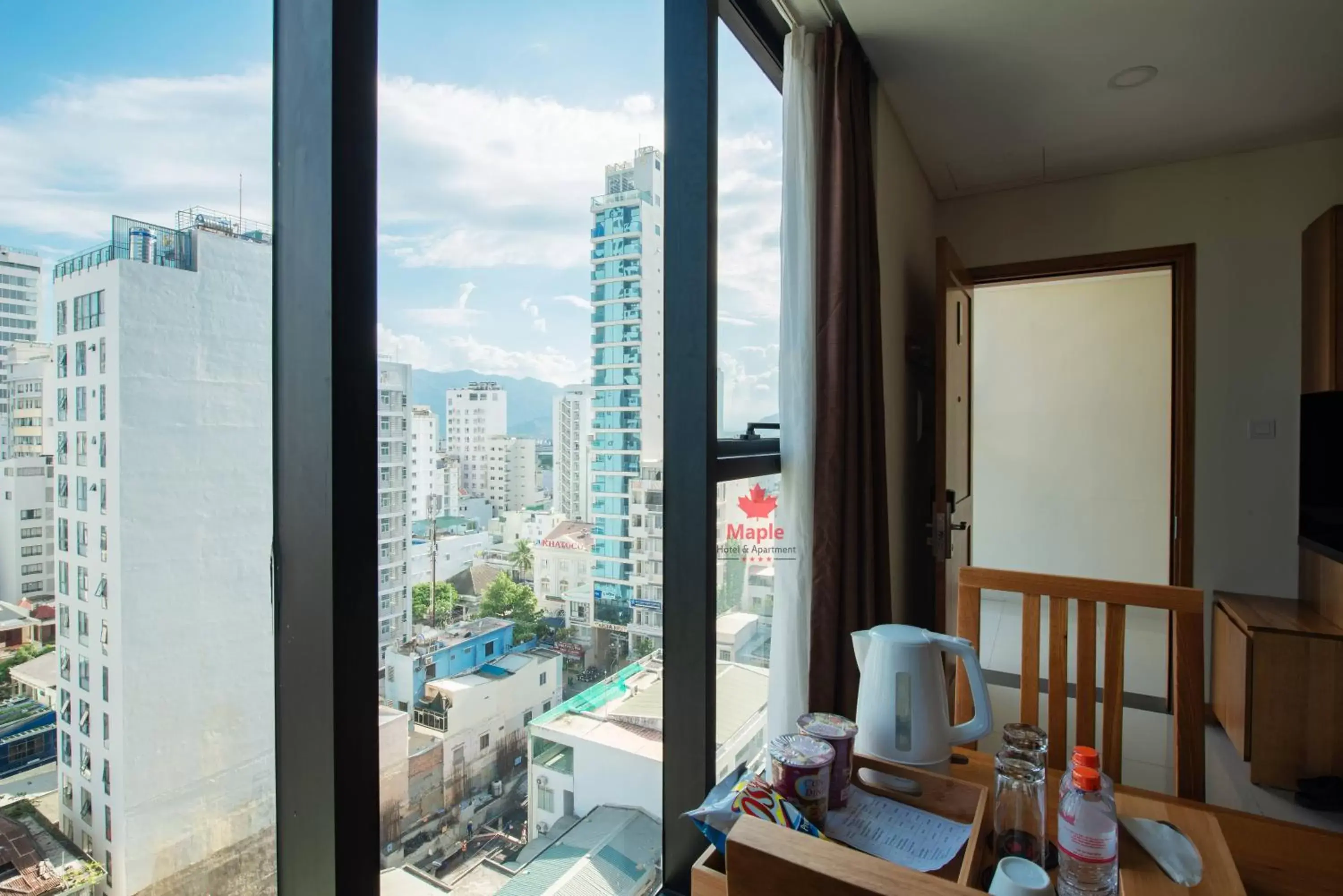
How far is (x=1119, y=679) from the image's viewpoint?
54.1 inches

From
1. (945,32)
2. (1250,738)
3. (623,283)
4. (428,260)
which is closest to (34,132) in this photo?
(428,260)

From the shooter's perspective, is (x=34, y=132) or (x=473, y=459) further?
(x=473, y=459)

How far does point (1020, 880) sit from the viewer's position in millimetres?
741

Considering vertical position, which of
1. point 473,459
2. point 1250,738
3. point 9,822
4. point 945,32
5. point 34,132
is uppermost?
point 945,32

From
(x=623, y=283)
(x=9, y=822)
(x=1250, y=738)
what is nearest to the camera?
(x=9, y=822)

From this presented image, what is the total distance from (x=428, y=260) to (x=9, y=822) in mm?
756

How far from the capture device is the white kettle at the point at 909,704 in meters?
1.11

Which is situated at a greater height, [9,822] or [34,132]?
[34,132]

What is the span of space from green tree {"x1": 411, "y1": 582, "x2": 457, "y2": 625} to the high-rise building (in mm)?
444

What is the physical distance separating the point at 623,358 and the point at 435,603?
2.41 feet

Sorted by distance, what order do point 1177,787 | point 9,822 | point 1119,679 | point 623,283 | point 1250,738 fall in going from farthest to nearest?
point 1250,738 < point 623,283 < point 1119,679 < point 1177,787 < point 9,822

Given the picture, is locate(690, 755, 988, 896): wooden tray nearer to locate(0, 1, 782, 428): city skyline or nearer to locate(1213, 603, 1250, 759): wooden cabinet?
locate(0, 1, 782, 428): city skyline

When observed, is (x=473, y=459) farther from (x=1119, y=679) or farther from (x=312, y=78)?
(x=1119, y=679)

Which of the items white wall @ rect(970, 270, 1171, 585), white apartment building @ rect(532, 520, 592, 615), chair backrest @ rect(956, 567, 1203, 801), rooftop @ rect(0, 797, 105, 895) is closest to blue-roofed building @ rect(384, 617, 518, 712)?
white apartment building @ rect(532, 520, 592, 615)
